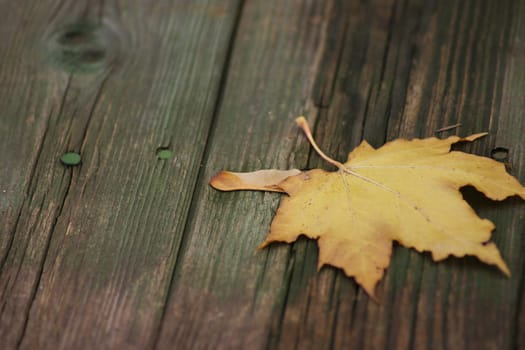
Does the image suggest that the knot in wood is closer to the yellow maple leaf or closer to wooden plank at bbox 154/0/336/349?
wooden plank at bbox 154/0/336/349

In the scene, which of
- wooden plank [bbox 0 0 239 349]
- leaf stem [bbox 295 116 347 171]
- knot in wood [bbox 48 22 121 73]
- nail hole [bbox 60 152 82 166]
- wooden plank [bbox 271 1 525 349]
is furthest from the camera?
knot in wood [bbox 48 22 121 73]

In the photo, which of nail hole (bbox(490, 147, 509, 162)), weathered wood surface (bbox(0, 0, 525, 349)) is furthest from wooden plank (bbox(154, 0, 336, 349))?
nail hole (bbox(490, 147, 509, 162))

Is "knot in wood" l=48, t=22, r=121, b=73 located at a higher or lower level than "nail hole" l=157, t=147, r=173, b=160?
higher

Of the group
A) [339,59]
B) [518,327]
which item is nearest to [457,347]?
[518,327]

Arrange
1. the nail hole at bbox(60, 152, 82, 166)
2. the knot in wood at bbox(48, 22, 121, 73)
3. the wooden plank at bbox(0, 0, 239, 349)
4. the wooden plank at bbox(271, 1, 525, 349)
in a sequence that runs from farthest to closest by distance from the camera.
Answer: the knot in wood at bbox(48, 22, 121, 73)
the nail hole at bbox(60, 152, 82, 166)
the wooden plank at bbox(0, 0, 239, 349)
the wooden plank at bbox(271, 1, 525, 349)

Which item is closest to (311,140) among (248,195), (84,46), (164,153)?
(248,195)

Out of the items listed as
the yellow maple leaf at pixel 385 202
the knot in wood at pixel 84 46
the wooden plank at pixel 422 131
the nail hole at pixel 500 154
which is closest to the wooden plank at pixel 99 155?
the knot in wood at pixel 84 46

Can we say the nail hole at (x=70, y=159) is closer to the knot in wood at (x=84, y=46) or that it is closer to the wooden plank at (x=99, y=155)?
the wooden plank at (x=99, y=155)
